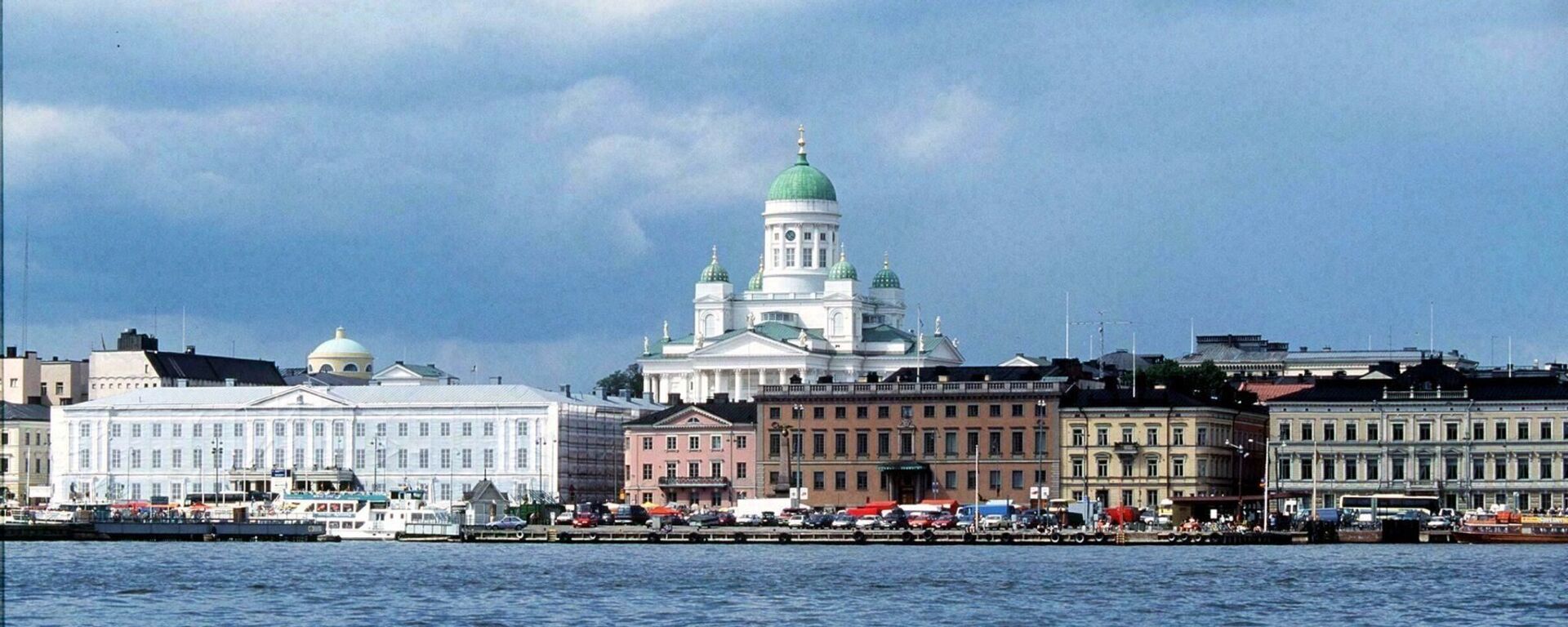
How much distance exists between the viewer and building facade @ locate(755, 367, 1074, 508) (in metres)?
141

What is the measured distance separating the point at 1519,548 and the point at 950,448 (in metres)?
37.2

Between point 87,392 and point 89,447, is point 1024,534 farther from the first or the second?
point 87,392

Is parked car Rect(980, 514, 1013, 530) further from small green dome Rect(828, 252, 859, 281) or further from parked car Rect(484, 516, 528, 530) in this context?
small green dome Rect(828, 252, 859, 281)

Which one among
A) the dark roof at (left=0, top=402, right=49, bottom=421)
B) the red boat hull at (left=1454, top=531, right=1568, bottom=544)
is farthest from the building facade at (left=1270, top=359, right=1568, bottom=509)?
the dark roof at (left=0, top=402, right=49, bottom=421)

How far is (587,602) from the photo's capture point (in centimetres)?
7550

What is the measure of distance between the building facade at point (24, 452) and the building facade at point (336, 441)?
335 inches

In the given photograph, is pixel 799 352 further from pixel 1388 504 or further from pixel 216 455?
pixel 1388 504

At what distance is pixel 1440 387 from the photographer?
134m

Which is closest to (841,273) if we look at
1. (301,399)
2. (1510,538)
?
(301,399)

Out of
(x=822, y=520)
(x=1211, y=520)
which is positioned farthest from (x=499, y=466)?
(x=1211, y=520)

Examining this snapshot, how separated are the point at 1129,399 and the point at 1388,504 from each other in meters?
15.4

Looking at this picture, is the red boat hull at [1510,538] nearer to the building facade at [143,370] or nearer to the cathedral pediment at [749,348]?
the cathedral pediment at [749,348]

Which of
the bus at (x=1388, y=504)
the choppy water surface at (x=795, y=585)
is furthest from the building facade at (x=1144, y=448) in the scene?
the choppy water surface at (x=795, y=585)

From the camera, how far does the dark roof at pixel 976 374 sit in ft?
477
